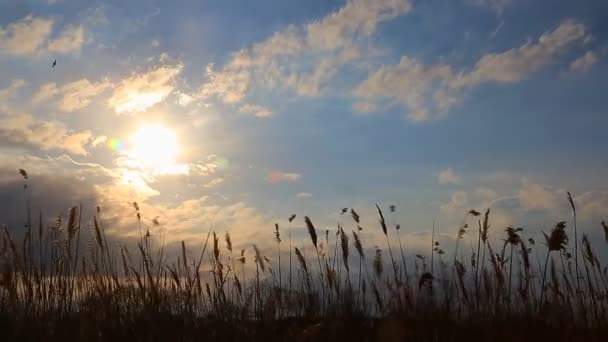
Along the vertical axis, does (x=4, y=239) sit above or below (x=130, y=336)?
above

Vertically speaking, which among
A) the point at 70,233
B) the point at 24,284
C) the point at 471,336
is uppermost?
the point at 70,233

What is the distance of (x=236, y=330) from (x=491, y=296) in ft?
9.02

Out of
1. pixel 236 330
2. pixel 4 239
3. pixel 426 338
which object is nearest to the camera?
pixel 426 338

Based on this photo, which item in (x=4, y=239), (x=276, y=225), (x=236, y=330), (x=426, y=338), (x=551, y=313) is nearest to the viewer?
(x=426, y=338)

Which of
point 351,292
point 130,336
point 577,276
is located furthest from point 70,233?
point 577,276

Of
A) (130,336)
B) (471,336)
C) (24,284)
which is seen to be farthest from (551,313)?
(24,284)

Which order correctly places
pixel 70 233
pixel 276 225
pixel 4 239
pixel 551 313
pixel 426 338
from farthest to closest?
pixel 276 225 → pixel 4 239 → pixel 70 233 → pixel 551 313 → pixel 426 338

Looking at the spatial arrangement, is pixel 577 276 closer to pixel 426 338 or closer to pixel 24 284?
pixel 426 338

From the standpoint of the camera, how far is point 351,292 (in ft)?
21.3

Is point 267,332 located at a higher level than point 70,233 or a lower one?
lower

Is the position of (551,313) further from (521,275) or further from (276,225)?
(276,225)

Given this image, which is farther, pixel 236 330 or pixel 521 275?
pixel 521 275

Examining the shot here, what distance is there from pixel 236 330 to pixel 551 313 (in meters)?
3.23

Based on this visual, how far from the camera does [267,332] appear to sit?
4.73 metres
